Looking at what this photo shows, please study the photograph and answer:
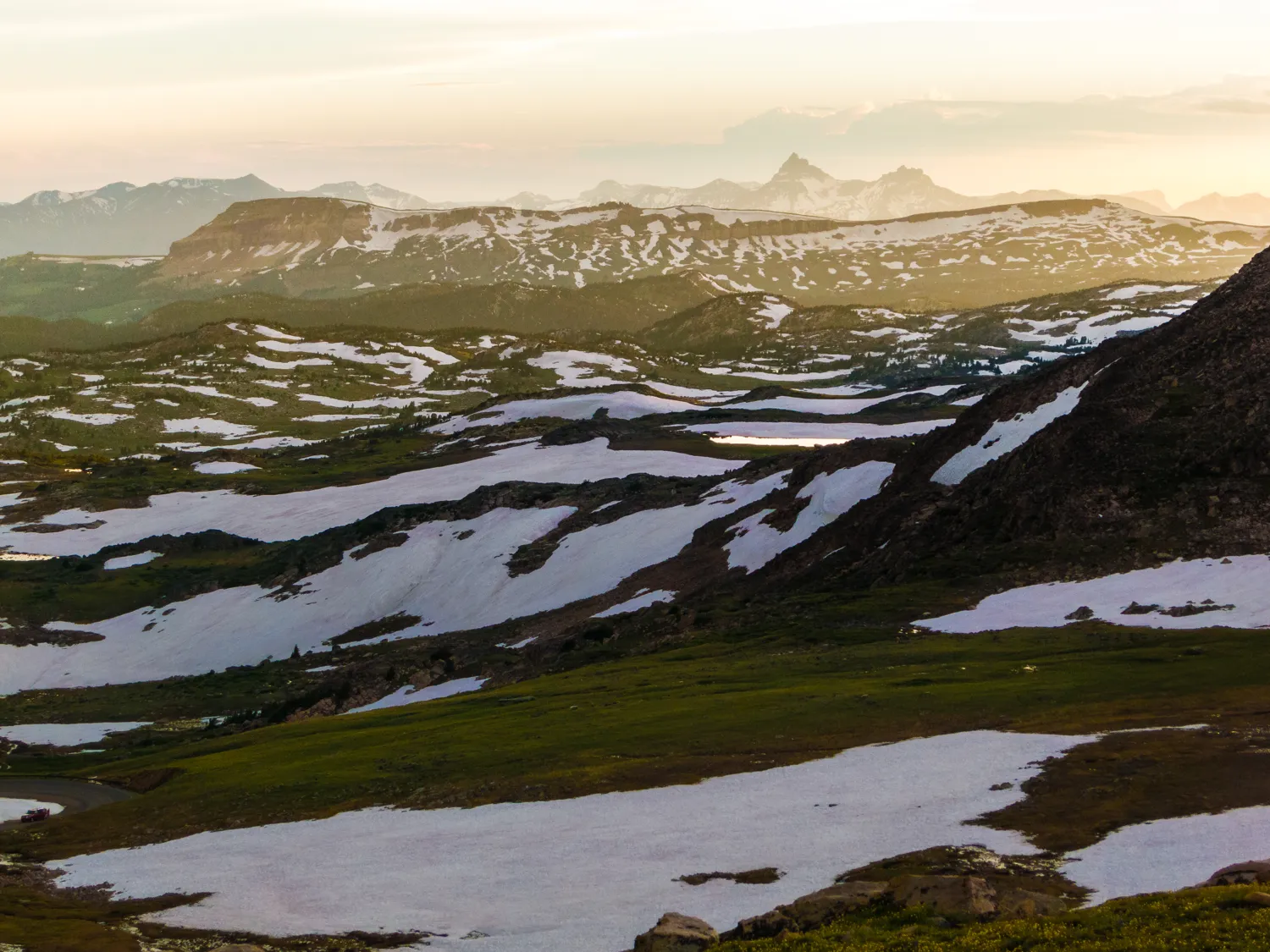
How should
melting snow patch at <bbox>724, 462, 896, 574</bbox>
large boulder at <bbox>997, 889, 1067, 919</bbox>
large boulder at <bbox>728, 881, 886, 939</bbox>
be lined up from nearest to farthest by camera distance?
large boulder at <bbox>997, 889, 1067, 919</bbox> → large boulder at <bbox>728, 881, 886, 939</bbox> → melting snow patch at <bbox>724, 462, 896, 574</bbox>

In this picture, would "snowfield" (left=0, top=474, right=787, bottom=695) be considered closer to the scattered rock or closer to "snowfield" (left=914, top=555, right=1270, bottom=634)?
"snowfield" (left=914, top=555, right=1270, bottom=634)

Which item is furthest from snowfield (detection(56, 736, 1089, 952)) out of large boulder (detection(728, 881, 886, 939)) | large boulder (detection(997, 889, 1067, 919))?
large boulder (detection(997, 889, 1067, 919))

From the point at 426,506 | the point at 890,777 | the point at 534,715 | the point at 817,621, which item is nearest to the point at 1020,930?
the point at 890,777

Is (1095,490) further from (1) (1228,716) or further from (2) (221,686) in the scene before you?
(2) (221,686)

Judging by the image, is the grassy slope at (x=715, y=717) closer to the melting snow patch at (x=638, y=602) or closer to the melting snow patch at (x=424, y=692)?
the melting snow patch at (x=424, y=692)

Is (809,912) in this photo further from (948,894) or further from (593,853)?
(593,853)

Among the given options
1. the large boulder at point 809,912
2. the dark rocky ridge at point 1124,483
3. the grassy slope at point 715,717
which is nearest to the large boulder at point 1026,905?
the large boulder at point 809,912

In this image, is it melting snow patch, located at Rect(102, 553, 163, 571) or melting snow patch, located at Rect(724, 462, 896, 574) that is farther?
melting snow patch, located at Rect(102, 553, 163, 571)
